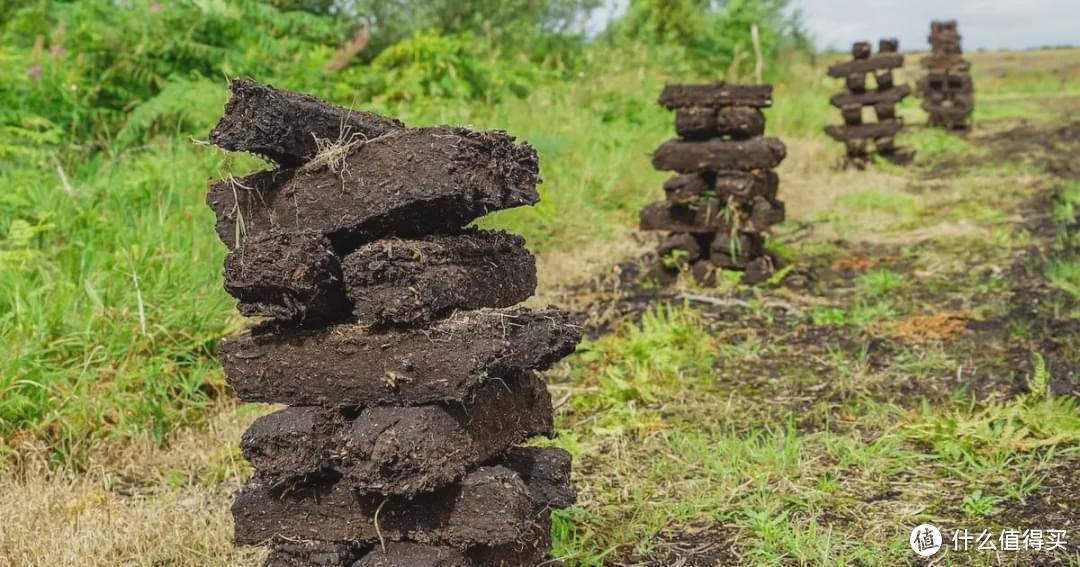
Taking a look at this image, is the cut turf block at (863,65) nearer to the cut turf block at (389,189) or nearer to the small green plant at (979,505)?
the small green plant at (979,505)

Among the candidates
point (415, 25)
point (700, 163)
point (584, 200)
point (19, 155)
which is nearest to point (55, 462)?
point (19, 155)

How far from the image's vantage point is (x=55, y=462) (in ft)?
15.4

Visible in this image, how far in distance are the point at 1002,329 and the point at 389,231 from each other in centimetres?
465

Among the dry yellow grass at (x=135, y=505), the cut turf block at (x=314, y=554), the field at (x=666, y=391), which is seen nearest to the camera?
the cut turf block at (x=314, y=554)

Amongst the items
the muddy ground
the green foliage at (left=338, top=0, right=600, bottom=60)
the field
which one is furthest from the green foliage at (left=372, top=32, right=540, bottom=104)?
the muddy ground

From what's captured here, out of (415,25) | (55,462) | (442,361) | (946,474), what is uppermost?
(415,25)

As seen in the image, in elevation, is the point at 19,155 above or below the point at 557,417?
above

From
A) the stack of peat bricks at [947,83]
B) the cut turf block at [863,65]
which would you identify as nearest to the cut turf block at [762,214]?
the cut turf block at [863,65]

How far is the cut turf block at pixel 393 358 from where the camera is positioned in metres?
3.04

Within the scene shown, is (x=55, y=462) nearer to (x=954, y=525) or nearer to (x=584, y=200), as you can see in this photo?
(x=954, y=525)

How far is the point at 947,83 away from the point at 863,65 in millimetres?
5970

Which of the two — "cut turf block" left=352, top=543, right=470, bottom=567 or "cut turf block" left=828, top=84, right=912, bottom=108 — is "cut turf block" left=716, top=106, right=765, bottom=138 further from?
"cut turf block" left=828, top=84, right=912, bottom=108

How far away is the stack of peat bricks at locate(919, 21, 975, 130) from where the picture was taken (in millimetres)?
19781

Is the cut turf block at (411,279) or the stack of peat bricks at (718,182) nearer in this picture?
the cut turf block at (411,279)
